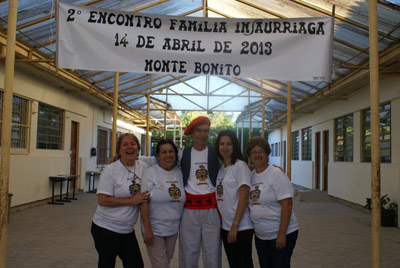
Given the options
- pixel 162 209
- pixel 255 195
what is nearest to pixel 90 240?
pixel 162 209

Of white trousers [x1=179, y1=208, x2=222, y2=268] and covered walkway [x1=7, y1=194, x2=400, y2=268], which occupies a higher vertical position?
white trousers [x1=179, y1=208, x2=222, y2=268]

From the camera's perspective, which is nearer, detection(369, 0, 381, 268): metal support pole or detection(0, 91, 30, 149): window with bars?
detection(369, 0, 381, 268): metal support pole

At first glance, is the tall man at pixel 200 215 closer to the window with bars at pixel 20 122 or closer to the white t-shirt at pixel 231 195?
the white t-shirt at pixel 231 195

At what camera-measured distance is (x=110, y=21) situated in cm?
341

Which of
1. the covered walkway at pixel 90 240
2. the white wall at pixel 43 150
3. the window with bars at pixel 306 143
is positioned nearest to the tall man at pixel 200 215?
the covered walkway at pixel 90 240

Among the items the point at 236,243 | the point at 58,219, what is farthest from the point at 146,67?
the point at 58,219

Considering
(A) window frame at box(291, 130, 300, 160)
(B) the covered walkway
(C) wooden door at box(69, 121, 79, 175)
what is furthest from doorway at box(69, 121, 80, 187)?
(A) window frame at box(291, 130, 300, 160)

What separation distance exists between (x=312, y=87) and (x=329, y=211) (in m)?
3.66

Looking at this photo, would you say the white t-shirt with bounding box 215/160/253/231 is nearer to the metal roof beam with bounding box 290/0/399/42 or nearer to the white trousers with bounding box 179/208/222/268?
the white trousers with bounding box 179/208/222/268

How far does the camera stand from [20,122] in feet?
31.7

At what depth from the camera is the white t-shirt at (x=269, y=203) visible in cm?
302

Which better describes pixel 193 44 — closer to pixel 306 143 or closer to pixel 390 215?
pixel 390 215

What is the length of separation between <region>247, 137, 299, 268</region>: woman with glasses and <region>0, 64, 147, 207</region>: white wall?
7266 mm

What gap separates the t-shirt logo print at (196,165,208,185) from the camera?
3.15m
